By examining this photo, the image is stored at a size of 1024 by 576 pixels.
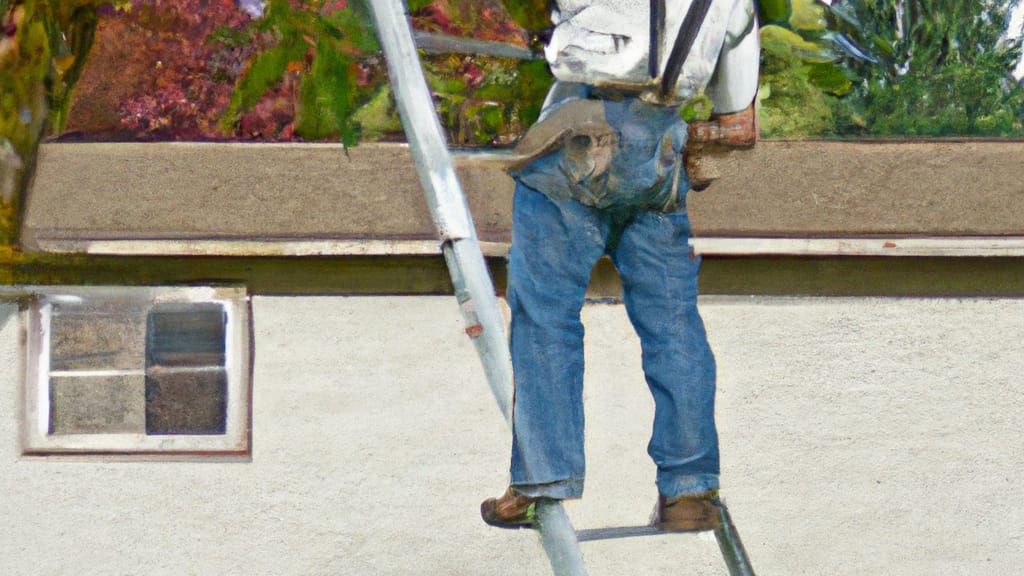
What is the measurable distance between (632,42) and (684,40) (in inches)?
4.7

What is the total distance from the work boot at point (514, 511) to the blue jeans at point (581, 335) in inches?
1.3

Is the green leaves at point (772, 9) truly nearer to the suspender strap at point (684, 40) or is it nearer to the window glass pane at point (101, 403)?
the suspender strap at point (684, 40)

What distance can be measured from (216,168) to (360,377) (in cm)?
75

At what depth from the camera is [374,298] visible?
4738 mm

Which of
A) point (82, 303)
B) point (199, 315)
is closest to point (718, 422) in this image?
Answer: point (199, 315)

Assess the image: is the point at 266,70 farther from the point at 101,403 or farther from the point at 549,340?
the point at 101,403

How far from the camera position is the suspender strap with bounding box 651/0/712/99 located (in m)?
3.57

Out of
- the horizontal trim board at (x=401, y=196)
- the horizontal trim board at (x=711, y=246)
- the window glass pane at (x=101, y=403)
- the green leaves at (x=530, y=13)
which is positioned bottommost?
the window glass pane at (x=101, y=403)

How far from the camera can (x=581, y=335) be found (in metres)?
3.77

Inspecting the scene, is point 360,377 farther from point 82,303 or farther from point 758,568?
point 758,568

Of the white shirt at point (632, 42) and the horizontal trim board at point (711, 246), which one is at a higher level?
the white shirt at point (632, 42)

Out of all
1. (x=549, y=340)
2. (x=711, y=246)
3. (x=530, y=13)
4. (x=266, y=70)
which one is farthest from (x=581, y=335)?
(x=266, y=70)

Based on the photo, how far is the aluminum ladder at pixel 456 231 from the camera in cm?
367

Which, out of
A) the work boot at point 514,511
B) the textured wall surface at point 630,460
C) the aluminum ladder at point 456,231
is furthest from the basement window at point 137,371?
the aluminum ladder at point 456,231
